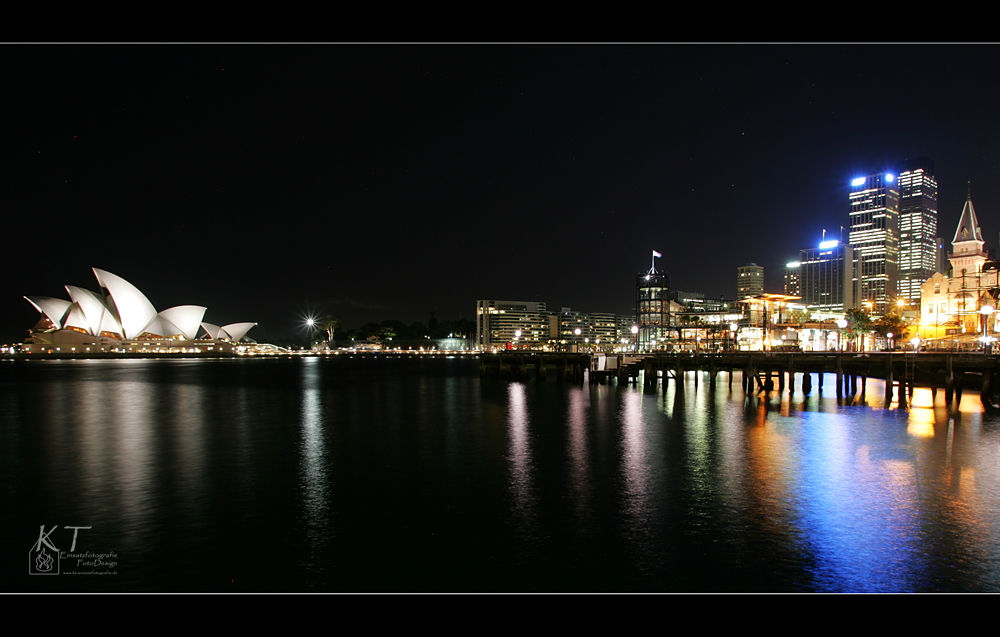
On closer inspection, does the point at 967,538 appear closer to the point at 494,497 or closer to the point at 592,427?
the point at 494,497

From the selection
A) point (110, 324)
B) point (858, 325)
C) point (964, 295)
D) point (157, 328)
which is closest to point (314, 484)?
point (964, 295)

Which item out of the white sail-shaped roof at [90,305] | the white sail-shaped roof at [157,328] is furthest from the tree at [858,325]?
the white sail-shaped roof at [157,328]

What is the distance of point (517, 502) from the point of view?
574 inches

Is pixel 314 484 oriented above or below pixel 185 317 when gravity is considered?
below

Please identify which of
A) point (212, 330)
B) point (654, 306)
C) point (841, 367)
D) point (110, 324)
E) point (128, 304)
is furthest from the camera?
point (212, 330)

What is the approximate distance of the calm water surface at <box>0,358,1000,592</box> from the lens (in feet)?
33.9

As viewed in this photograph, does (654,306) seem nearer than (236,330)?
Yes

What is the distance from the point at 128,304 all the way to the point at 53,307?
20.1 m

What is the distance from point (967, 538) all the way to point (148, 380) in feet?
230

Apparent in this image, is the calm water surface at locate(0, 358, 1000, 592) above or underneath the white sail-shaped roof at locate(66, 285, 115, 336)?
underneath

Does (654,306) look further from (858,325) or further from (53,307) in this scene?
(53,307)

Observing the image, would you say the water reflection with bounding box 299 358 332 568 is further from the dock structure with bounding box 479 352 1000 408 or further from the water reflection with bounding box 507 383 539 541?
the dock structure with bounding box 479 352 1000 408

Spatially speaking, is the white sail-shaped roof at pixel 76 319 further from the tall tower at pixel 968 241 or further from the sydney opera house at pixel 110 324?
the tall tower at pixel 968 241

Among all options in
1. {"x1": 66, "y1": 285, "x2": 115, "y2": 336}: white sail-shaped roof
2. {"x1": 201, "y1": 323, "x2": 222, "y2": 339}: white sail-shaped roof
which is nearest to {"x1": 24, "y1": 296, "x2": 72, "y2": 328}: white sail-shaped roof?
{"x1": 66, "y1": 285, "x2": 115, "y2": 336}: white sail-shaped roof
